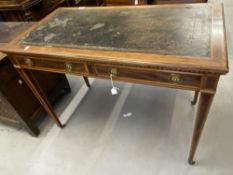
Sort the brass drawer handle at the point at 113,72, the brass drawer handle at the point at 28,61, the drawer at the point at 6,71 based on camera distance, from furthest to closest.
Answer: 1. the drawer at the point at 6,71
2. the brass drawer handle at the point at 28,61
3. the brass drawer handle at the point at 113,72

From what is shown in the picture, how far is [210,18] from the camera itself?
0.97 metres

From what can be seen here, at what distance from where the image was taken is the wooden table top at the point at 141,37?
2.56 ft

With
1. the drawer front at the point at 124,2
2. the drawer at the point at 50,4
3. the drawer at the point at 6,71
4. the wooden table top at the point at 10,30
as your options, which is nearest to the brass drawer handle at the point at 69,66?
the drawer at the point at 6,71

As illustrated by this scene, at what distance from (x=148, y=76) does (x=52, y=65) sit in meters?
0.54

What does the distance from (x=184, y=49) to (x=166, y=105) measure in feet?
3.04

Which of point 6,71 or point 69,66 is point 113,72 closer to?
point 69,66

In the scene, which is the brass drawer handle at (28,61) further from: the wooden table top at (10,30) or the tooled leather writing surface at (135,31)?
the wooden table top at (10,30)

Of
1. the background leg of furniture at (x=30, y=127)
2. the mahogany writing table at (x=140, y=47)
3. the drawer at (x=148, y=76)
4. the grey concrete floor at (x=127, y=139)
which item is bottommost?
the grey concrete floor at (x=127, y=139)

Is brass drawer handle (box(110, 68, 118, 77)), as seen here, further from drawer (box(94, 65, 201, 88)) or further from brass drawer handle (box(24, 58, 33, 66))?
brass drawer handle (box(24, 58, 33, 66))

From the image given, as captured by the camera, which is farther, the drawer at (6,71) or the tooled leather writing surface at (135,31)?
the drawer at (6,71)

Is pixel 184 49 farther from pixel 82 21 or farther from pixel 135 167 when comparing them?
pixel 135 167

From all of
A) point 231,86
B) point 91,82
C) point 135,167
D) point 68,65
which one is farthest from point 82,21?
point 231,86

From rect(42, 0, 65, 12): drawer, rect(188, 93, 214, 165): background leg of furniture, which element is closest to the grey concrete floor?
rect(188, 93, 214, 165): background leg of furniture

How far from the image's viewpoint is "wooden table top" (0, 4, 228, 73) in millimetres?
779
